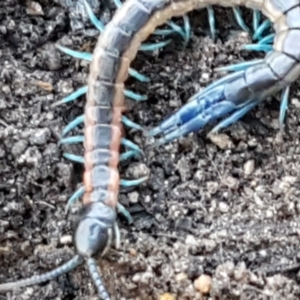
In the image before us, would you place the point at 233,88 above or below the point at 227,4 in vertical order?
below

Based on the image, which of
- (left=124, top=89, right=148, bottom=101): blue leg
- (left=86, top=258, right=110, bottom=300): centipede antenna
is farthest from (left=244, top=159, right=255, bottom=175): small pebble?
(left=86, top=258, right=110, bottom=300): centipede antenna

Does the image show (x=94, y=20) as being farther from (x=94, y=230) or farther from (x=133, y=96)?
(x=94, y=230)

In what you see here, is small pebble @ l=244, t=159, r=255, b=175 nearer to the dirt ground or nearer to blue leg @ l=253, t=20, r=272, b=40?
the dirt ground

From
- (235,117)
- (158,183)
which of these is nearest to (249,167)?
(235,117)

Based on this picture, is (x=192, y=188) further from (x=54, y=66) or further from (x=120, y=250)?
(x=54, y=66)

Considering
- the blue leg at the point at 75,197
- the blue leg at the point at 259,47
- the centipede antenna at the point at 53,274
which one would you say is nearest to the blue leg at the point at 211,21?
the blue leg at the point at 259,47

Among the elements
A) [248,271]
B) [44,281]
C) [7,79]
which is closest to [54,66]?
[7,79]
